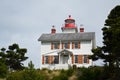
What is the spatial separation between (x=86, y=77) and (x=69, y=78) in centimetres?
253

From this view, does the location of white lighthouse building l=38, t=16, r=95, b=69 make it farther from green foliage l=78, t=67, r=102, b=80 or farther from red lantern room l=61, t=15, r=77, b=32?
green foliage l=78, t=67, r=102, b=80

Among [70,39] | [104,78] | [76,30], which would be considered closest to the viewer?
[104,78]

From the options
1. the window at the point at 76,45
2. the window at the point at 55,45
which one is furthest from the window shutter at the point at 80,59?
the window at the point at 55,45

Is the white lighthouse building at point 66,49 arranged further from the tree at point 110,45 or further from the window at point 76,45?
the tree at point 110,45

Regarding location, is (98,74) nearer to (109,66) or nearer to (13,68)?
(109,66)

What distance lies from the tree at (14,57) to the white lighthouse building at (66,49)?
5.00 meters

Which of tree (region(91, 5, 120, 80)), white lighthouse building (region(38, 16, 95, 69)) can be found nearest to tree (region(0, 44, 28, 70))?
white lighthouse building (region(38, 16, 95, 69))

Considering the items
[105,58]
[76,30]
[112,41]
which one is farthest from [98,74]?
[76,30]

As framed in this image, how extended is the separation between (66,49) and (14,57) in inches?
343

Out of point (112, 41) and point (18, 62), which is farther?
point (18, 62)

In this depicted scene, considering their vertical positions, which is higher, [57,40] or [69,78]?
[57,40]

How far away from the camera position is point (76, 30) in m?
65.2

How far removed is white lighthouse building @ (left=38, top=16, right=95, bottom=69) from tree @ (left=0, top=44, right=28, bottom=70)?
4997 mm

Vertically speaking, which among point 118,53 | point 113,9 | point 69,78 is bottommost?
point 69,78
